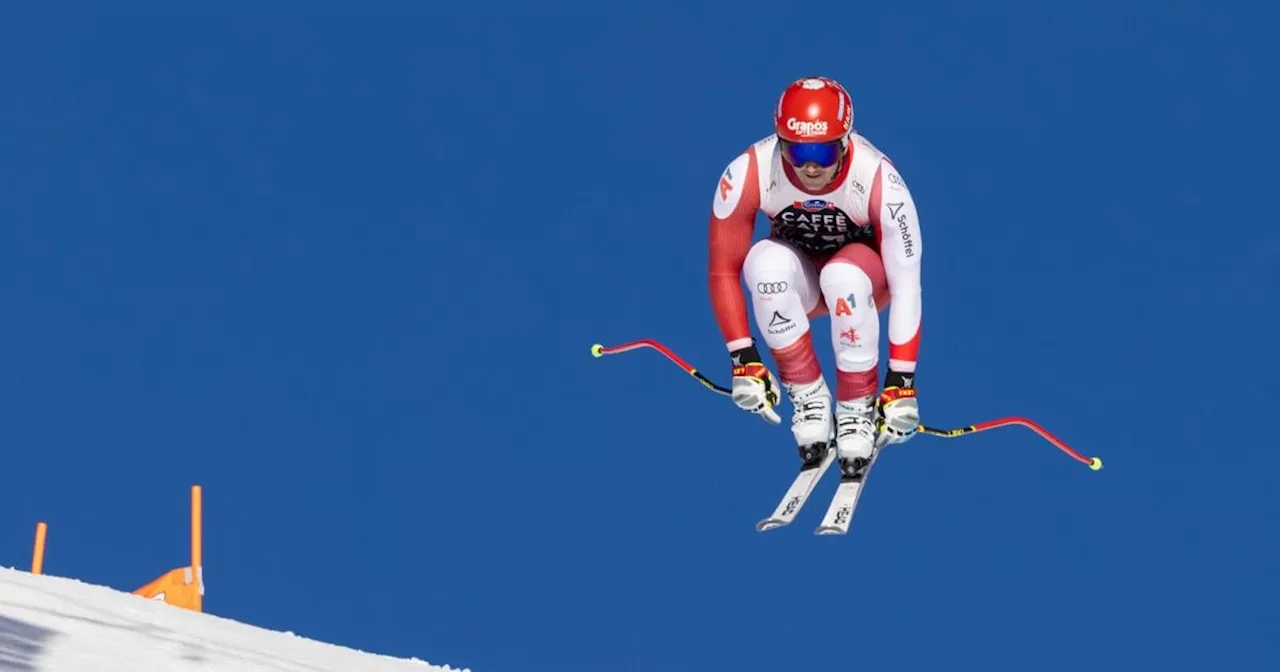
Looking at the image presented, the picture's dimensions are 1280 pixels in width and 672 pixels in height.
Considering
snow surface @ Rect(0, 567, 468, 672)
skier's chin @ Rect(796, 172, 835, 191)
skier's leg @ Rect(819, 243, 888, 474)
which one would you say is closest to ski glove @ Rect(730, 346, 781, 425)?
skier's leg @ Rect(819, 243, 888, 474)

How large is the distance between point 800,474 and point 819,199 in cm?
145

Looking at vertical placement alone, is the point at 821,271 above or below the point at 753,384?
above

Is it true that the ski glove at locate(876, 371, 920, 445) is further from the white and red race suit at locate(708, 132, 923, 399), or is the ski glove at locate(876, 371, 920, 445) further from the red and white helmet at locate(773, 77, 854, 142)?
the red and white helmet at locate(773, 77, 854, 142)

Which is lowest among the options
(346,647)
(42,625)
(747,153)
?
(42,625)

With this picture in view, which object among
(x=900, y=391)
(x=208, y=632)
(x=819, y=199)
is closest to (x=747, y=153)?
(x=819, y=199)

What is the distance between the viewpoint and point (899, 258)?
572 inches

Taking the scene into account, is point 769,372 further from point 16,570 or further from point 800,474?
point 16,570

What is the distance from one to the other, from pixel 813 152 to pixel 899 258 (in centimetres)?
68

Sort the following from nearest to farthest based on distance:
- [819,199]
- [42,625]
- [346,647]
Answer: [42,625] → [819,199] → [346,647]

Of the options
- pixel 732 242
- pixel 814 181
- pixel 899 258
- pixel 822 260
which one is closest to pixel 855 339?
pixel 822 260

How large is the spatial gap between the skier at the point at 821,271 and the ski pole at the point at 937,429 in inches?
8.8

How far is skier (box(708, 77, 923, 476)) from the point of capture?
1434 centimetres

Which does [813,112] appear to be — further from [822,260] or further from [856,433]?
[856,433]

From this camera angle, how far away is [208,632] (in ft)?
47.7
